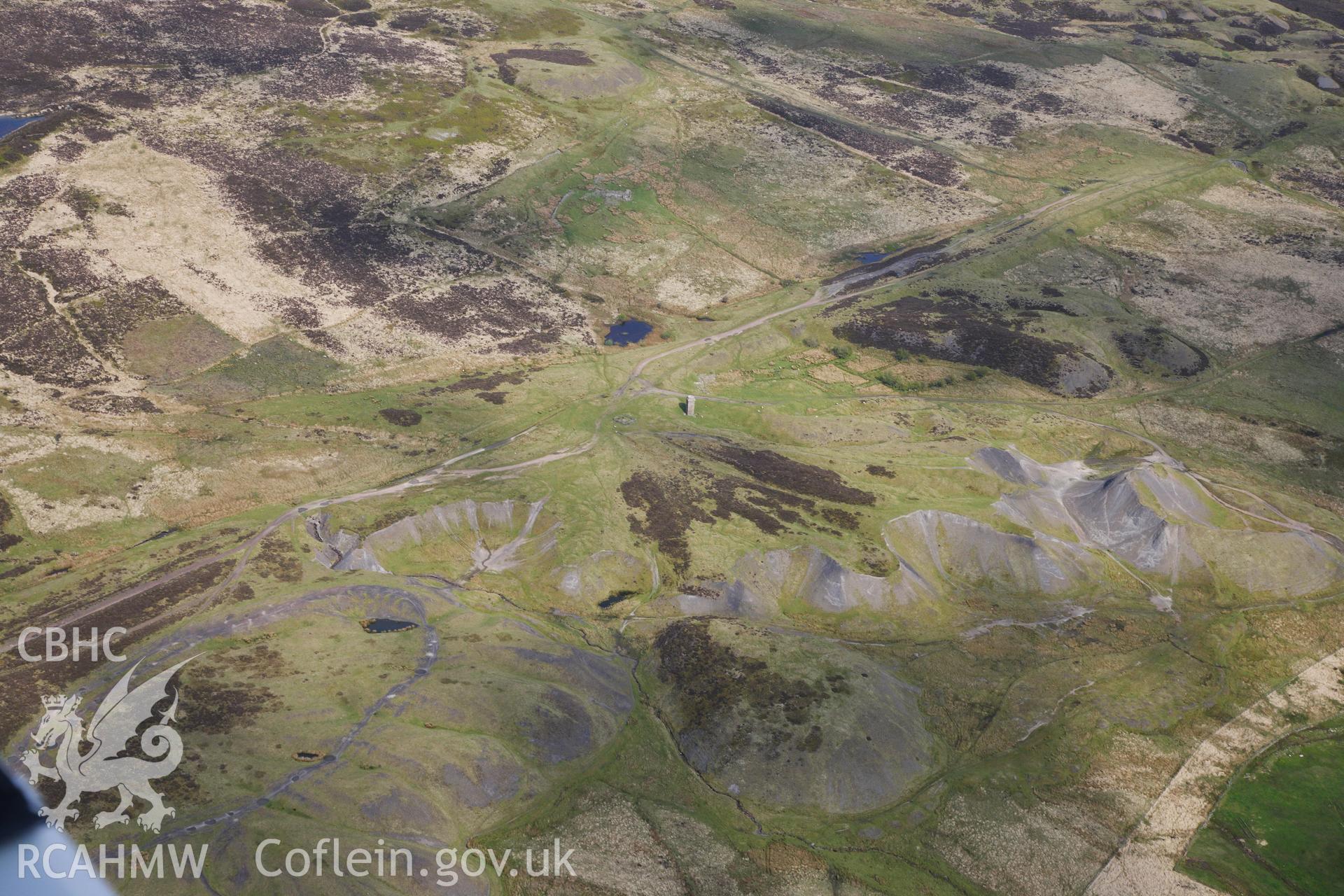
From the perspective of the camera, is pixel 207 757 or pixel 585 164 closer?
pixel 207 757

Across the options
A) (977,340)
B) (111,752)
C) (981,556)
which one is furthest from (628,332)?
(111,752)

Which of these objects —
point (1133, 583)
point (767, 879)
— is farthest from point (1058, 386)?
point (767, 879)

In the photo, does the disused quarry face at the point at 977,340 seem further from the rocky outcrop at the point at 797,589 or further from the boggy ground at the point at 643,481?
the rocky outcrop at the point at 797,589

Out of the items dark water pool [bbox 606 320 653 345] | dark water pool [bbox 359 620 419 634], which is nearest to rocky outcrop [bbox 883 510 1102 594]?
dark water pool [bbox 359 620 419 634]

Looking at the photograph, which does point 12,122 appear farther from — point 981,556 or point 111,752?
point 981,556

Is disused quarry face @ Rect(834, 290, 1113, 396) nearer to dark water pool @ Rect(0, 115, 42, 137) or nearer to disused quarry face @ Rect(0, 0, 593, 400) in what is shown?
disused quarry face @ Rect(0, 0, 593, 400)

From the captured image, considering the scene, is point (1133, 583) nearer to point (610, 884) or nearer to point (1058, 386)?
point (1058, 386)

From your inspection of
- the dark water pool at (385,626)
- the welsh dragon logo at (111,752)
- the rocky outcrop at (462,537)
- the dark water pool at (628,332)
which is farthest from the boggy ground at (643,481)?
the dark water pool at (628,332)

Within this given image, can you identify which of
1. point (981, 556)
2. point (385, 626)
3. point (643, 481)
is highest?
point (643, 481)
